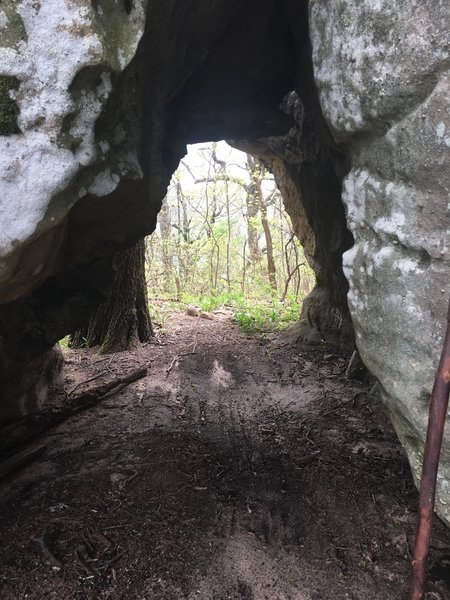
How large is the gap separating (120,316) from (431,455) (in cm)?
595

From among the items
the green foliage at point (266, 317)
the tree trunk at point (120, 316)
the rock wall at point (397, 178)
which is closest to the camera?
the rock wall at point (397, 178)

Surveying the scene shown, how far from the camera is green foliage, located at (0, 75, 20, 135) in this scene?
2.07m

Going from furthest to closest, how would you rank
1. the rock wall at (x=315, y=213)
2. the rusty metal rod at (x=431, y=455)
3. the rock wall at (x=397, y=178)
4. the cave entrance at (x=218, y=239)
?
the cave entrance at (x=218, y=239)
the rock wall at (x=315, y=213)
the rock wall at (x=397, y=178)
the rusty metal rod at (x=431, y=455)

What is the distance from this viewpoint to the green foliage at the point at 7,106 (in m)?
2.07

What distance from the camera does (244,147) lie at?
807cm

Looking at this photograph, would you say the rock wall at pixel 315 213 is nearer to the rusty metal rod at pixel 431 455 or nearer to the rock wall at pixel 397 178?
the rock wall at pixel 397 178

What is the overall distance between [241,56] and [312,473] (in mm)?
4307

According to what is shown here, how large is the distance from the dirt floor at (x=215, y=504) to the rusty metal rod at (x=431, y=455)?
1086mm

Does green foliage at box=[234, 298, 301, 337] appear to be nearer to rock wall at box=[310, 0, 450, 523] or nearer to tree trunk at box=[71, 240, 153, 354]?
tree trunk at box=[71, 240, 153, 354]

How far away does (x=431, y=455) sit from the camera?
171 centimetres

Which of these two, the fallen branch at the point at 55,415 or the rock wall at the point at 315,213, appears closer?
the fallen branch at the point at 55,415

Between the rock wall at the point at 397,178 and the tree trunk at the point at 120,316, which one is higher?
the rock wall at the point at 397,178

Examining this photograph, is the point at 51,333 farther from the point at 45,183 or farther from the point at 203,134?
the point at 203,134

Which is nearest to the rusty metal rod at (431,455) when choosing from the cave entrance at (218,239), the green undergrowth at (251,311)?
the green undergrowth at (251,311)
